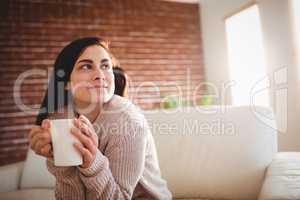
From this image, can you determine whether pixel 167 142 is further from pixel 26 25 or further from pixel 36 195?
pixel 26 25

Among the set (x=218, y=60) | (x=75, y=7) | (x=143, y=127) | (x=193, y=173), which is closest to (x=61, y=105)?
(x=143, y=127)

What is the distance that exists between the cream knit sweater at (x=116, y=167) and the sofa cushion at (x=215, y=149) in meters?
0.43

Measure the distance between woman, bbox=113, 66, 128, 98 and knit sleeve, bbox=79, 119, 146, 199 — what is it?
35 cm

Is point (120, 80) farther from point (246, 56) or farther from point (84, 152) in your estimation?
point (246, 56)

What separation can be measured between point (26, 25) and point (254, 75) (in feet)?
8.16

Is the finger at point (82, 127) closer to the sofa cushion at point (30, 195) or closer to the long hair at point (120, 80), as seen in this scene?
the long hair at point (120, 80)

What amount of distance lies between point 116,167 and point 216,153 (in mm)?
701

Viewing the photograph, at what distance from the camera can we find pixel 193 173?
1.33 metres

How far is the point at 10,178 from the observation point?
1604 millimetres

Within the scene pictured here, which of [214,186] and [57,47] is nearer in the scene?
[214,186]

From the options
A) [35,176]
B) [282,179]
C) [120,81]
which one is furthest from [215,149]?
[35,176]

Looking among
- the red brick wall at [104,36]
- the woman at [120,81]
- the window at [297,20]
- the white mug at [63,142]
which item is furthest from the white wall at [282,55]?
the white mug at [63,142]

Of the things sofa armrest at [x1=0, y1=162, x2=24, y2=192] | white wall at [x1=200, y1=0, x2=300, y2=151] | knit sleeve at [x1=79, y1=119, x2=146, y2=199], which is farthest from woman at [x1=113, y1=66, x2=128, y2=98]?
white wall at [x1=200, y1=0, x2=300, y2=151]

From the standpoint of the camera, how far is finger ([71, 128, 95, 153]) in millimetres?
605
